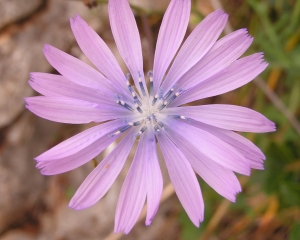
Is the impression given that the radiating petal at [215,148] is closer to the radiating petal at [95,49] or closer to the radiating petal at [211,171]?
the radiating petal at [211,171]

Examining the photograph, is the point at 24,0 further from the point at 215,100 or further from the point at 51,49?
the point at 215,100

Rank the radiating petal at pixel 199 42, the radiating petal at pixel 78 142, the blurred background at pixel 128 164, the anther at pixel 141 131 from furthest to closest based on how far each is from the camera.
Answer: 1. the blurred background at pixel 128 164
2. the anther at pixel 141 131
3. the radiating petal at pixel 199 42
4. the radiating petal at pixel 78 142

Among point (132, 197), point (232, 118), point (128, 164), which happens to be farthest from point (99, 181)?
point (128, 164)

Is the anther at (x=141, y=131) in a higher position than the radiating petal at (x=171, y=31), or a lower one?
lower

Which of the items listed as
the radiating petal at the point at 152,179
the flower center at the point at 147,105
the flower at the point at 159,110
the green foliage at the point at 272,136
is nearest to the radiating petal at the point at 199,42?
the flower at the point at 159,110

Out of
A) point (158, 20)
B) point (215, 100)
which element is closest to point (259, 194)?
point (215, 100)

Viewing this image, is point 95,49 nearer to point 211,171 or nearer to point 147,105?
point 147,105
